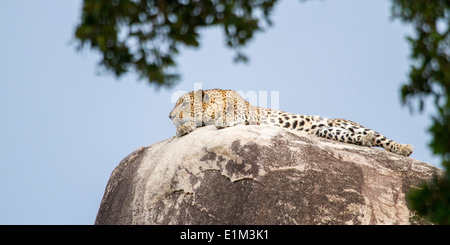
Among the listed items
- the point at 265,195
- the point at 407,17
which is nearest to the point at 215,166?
the point at 265,195

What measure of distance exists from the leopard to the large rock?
778 millimetres

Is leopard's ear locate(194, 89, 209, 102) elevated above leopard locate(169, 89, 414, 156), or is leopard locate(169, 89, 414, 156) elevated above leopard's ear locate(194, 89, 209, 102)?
leopard's ear locate(194, 89, 209, 102)

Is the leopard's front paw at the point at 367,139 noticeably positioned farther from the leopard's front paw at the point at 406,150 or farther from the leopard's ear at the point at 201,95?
the leopard's ear at the point at 201,95

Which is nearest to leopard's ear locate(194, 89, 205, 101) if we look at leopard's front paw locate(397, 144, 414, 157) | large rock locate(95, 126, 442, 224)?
large rock locate(95, 126, 442, 224)

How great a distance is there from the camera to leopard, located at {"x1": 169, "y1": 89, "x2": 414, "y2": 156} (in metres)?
13.1

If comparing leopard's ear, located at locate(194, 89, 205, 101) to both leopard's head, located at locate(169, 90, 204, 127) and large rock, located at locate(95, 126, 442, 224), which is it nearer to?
leopard's head, located at locate(169, 90, 204, 127)

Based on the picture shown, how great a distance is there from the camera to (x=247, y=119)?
1468 cm

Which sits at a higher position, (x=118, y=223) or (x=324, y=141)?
(x=324, y=141)

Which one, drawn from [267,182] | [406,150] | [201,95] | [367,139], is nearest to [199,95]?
[201,95]

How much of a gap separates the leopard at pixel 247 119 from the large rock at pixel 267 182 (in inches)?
30.6

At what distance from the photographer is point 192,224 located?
425 inches

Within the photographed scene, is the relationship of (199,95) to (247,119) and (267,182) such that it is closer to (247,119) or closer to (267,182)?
(247,119)

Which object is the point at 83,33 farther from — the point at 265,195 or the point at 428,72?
the point at 265,195
